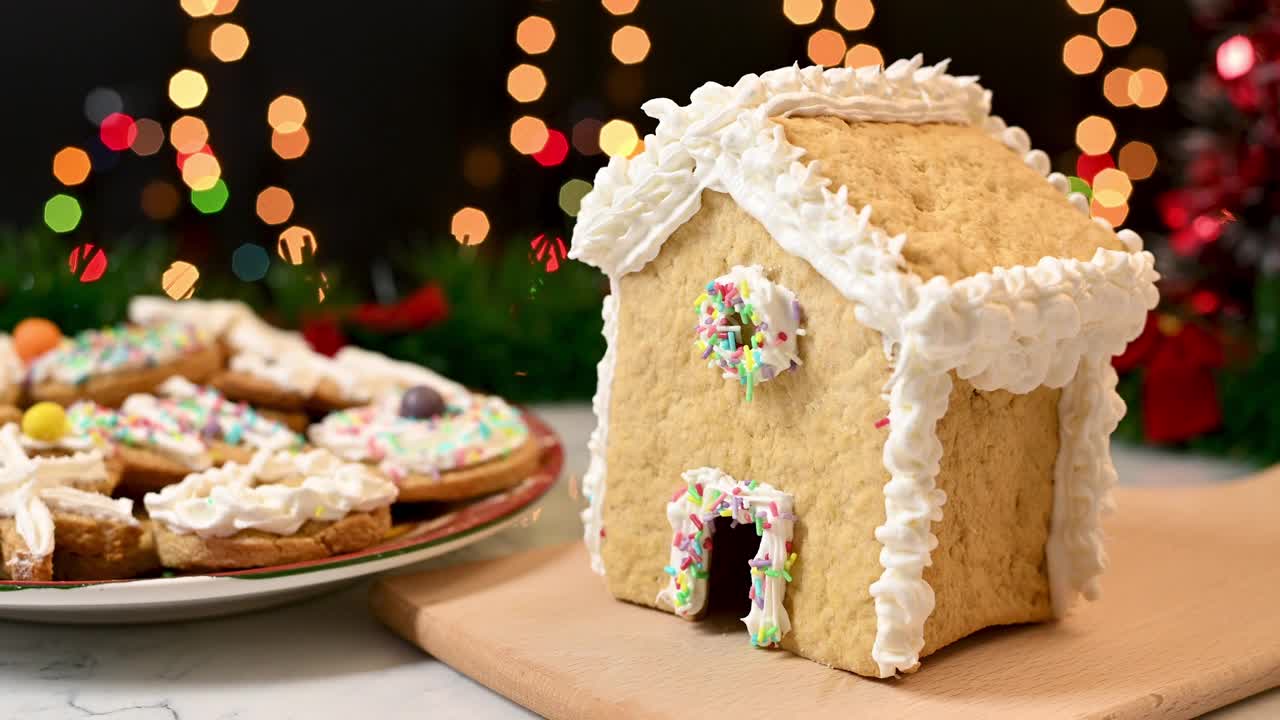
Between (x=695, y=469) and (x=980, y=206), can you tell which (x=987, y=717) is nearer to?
(x=695, y=469)

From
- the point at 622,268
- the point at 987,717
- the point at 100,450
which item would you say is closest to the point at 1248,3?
the point at 622,268

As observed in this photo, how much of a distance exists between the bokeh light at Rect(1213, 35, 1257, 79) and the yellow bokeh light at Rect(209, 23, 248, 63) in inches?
117

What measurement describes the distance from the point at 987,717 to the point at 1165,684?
0.89 ft

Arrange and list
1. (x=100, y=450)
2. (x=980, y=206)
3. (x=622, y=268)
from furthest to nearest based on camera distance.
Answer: (x=100, y=450) < (x=622, y=268) < (x=980, y=206)

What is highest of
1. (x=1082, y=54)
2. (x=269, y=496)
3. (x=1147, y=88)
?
(x=1082, y=54)

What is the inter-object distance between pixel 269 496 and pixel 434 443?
1.66ft

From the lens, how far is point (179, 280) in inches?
148

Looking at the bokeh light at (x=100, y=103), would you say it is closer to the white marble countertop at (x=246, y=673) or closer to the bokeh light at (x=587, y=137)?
the bokeh light at (x=587, y=137)

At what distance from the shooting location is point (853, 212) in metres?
1.73

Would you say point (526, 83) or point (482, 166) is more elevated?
point (526, 83)

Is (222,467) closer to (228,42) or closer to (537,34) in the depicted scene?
(228,42)

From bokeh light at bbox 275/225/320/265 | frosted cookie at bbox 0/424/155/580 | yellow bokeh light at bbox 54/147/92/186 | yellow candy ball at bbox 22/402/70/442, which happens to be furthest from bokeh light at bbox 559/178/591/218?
frosted cookie at bbox 0/424/155/580

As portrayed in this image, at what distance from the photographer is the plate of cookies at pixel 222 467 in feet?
6.61

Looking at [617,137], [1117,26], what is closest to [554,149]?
[617,137]
